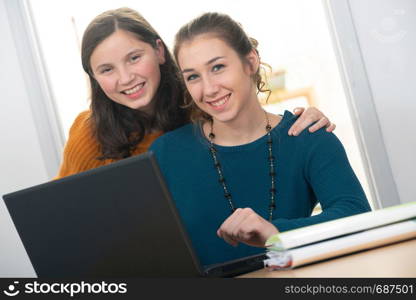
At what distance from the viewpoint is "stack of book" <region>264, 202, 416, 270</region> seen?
99cm

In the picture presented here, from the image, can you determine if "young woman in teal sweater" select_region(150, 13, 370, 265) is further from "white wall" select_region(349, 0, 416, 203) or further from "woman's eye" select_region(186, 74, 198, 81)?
"white wall" select_region(349, 0, 416, 203)

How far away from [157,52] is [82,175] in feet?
4.08

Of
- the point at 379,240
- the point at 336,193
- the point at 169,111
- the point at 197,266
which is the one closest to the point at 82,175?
the point at 197,266

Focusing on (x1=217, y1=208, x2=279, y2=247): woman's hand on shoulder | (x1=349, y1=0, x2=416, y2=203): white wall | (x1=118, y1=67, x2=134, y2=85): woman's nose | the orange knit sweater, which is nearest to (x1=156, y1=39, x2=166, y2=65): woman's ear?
(x1=118, y1=67, x2=134, y2=85): woman's nose

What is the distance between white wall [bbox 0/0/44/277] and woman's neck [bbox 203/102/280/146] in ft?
4.41

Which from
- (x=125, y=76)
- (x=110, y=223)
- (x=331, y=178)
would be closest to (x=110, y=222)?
(x=110, y=223)

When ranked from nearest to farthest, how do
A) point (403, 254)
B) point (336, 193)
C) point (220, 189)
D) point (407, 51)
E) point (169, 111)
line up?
point (403, 254) < point (336, 193) < point (220, 189) < point (169, 111) < point (407, 51)

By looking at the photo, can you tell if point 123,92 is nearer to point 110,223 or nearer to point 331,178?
point 331,178

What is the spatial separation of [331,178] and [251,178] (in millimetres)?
262

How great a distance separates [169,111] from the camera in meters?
2.13

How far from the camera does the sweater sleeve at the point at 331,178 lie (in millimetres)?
1515

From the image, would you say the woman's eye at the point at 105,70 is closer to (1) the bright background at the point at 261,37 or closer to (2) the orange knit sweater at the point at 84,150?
(2) the orange knit sweater at the point at 84,150

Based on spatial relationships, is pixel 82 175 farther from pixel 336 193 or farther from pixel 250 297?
pixel 336 193

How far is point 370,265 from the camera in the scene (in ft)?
2.94
